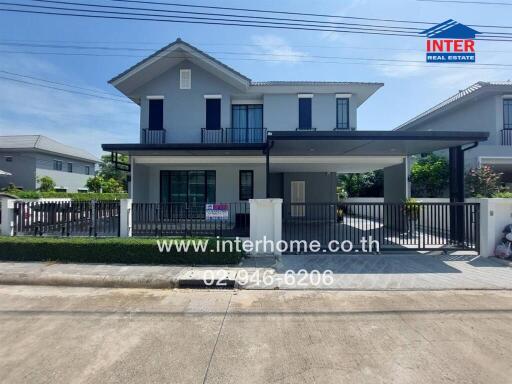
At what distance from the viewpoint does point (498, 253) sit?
25.6ft

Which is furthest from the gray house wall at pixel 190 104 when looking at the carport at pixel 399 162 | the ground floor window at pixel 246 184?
the carport at pixel 399 162

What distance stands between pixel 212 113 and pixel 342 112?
7.35 m

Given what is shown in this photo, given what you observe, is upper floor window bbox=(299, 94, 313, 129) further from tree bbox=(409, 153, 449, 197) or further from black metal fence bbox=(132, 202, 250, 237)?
black metal fence bbox=(132, 202, 250, 237)

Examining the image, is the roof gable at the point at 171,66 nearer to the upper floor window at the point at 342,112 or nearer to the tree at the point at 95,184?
the upper floor window at the point at 342,112

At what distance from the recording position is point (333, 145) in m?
9.62

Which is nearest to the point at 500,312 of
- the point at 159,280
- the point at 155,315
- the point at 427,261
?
the point at 427,261

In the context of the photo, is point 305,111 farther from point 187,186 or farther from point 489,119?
point 489,119

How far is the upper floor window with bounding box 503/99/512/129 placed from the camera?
1490 cm

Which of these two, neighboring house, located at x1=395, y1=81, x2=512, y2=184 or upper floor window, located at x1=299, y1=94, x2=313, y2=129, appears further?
upper floor window, located at x1=299, y1=94, x2=313, y2=129

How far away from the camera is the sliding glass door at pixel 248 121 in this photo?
605 inches

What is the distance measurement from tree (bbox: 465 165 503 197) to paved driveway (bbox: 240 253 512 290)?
5540mm

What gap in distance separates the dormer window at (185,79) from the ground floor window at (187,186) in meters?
4.72

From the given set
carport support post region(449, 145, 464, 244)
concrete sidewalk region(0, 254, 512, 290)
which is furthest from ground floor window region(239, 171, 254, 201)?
carport support post region(449, 145, 464, 244)

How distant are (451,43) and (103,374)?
12.6 m
